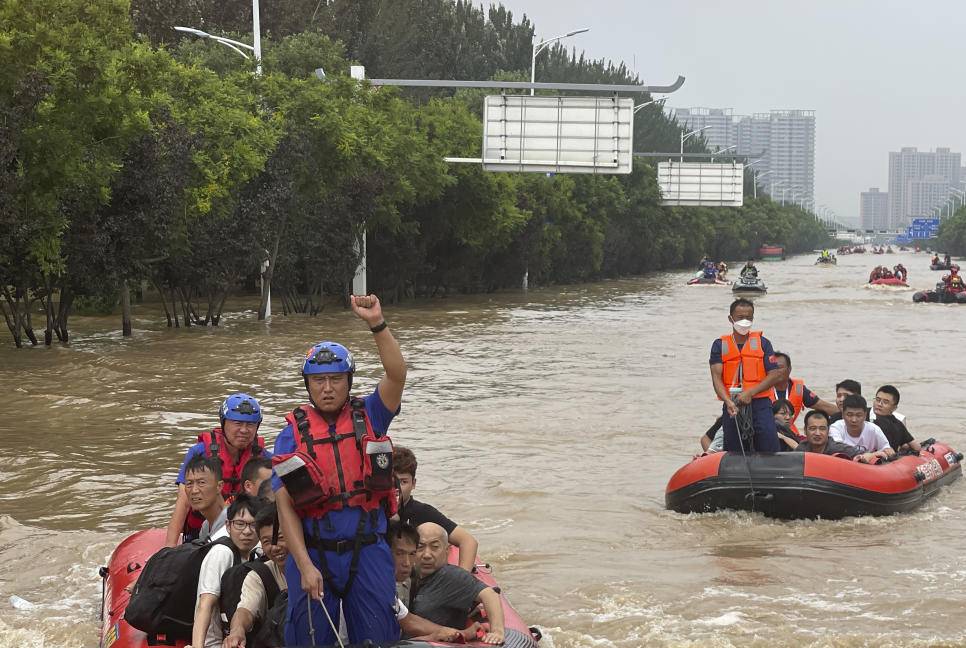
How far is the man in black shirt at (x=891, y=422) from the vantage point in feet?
41.5

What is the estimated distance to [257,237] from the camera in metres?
30.9

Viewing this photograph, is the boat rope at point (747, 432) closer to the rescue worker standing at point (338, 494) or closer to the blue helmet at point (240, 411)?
the blue helmet at point (240, 411)

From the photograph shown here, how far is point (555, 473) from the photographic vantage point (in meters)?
14.1

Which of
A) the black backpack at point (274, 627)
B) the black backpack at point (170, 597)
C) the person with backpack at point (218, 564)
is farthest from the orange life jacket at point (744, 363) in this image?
the black backpack at point (274, 627)

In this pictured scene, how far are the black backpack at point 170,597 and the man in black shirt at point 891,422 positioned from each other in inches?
314

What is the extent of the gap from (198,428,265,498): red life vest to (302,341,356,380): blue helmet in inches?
91.7

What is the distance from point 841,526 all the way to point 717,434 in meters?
1.63

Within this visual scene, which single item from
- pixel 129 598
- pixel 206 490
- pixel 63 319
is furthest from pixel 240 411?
pixel 63 319

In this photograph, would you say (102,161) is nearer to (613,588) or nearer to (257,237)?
(257,237)

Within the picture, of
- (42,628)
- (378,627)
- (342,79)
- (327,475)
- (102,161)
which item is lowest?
(42,628)

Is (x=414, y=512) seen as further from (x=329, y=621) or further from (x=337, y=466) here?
(x=337, y=466)

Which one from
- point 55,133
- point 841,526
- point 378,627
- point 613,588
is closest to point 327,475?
point 378,627

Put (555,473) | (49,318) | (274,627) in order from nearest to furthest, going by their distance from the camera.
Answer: (274,627) → (555,473) → (49,318)

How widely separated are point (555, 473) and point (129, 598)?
Answer: 7.36 m
